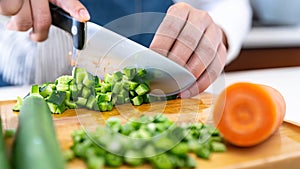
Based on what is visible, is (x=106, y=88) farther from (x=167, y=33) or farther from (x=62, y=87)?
(x=167, y=33)

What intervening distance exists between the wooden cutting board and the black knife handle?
0.18 metres

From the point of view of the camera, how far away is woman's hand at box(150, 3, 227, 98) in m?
1.04

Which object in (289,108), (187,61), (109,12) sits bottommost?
(289,108)

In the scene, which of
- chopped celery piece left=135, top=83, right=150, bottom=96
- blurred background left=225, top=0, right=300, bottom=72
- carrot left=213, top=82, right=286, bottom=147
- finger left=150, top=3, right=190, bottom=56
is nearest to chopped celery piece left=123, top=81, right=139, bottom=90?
chopped celery piece left=135, top=83, right=150, bottom=96

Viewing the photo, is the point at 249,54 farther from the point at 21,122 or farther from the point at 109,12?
the point at 21,122

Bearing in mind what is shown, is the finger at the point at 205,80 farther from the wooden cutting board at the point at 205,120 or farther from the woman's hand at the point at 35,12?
the woman's hand at the point at 35,12

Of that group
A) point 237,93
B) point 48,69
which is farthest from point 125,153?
point 48,69

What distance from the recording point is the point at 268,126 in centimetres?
70

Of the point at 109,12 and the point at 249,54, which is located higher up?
the point at 109,12

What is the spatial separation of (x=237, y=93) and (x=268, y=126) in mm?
74

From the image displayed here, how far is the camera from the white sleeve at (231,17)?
1429mm

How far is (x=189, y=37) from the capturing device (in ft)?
3.60

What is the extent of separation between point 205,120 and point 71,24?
40 centimetres

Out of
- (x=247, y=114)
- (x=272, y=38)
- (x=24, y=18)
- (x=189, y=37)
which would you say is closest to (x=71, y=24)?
(x=24, y=18)
